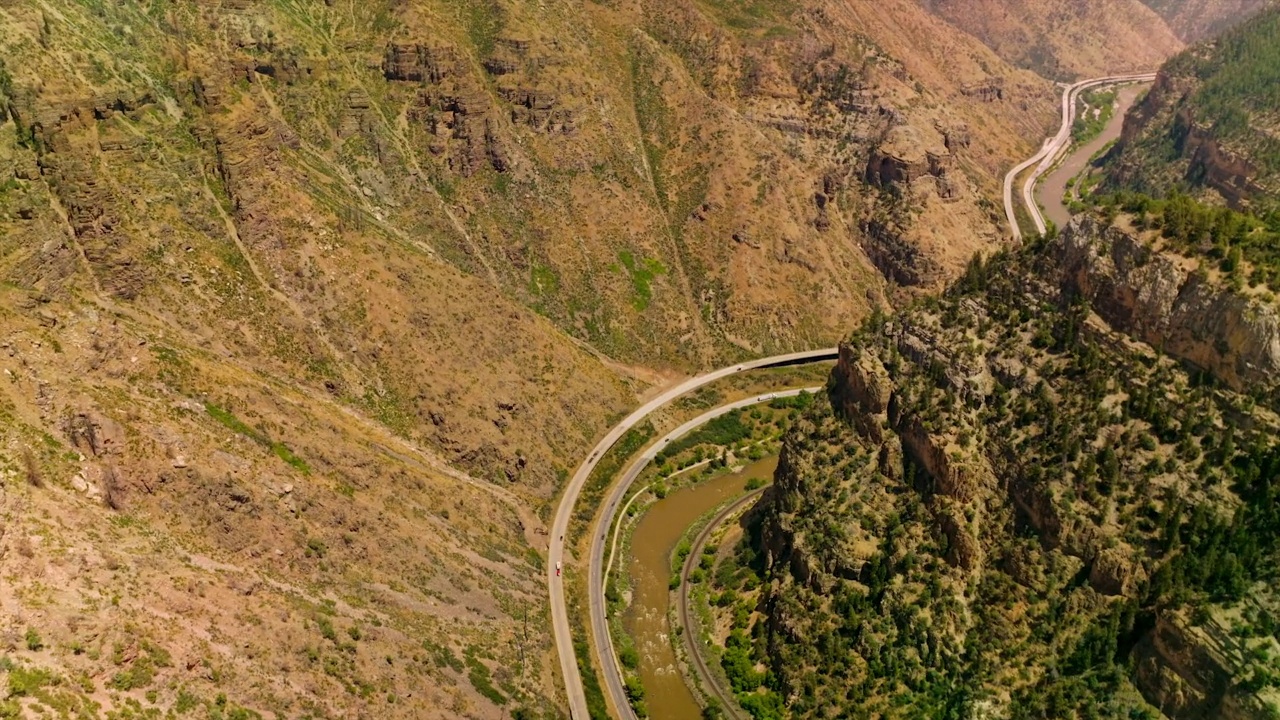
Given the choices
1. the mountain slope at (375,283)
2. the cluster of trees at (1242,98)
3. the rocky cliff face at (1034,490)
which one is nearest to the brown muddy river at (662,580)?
the mountain slope at (375,283)

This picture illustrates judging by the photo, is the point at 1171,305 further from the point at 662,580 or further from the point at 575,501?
the point at 575,501

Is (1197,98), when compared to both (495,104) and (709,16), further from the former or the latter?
(495,104)

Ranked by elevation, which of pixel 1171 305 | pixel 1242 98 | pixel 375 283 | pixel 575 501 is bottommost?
pixel 575 501

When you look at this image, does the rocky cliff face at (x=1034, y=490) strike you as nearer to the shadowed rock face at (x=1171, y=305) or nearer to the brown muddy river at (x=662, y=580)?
the shadowed rock face at (x=1171, y=305)

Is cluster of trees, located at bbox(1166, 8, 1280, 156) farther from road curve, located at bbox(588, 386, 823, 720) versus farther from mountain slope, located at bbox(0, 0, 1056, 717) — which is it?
road curve, located at bbox(588, 386, 823, 720)

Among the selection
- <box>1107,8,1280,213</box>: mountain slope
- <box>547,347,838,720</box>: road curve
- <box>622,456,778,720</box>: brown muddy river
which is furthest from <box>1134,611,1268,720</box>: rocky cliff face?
<box>1107,8,1280,213</box>: mountain slope

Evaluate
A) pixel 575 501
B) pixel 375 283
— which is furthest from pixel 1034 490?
pixel 375 283
